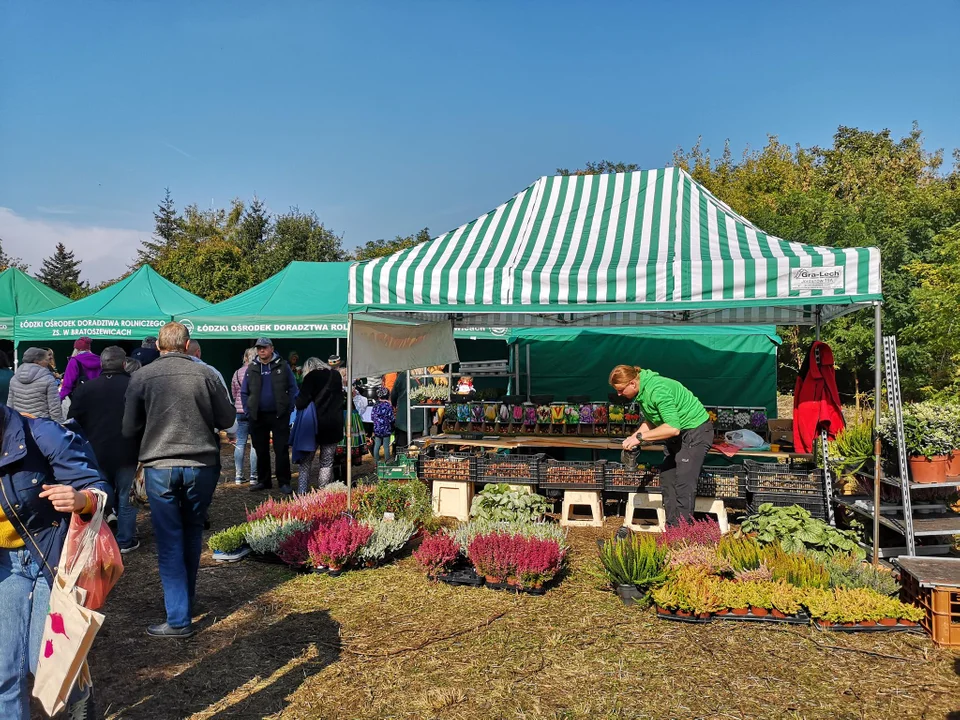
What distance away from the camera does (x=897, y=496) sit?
5.01 meters

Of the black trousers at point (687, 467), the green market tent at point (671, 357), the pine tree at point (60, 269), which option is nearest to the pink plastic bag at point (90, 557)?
the black trousers at point (687, 467)

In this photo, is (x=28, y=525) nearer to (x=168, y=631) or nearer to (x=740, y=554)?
(x=168, y=631)

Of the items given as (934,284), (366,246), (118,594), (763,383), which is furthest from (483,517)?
(366,246)

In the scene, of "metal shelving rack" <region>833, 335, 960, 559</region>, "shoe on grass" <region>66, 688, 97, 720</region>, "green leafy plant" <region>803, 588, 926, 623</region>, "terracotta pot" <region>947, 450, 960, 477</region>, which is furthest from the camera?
"terracotta pot" <region>947, 450, 960, 477</region>

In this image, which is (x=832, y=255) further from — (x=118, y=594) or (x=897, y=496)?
(x=118, y=594)

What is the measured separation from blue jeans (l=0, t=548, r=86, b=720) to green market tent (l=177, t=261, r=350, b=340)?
29.0 ft

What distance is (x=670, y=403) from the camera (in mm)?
5801

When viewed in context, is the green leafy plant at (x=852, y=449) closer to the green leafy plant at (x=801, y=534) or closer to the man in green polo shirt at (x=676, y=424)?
the green leafy plant at (x=801, y=534)

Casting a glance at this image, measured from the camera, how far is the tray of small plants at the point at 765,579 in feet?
14.1

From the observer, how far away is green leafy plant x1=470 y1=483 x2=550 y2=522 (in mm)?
6281

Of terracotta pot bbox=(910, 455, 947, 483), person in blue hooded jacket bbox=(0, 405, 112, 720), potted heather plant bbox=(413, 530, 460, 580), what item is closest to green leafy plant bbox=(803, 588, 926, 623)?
terracotta pot bbox=(910, 455, 947, 483)

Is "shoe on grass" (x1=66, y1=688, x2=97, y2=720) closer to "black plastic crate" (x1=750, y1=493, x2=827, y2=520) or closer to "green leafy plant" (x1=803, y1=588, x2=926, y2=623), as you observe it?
"green leafy plant" (x1=803, y1=588, x2=926, y2=623)

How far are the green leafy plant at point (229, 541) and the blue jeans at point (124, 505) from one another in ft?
2.53

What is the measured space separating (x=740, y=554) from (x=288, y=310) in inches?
356
